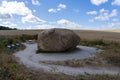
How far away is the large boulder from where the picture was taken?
59.5 feet

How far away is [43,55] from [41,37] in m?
1.96

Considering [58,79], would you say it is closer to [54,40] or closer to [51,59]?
[51,59]

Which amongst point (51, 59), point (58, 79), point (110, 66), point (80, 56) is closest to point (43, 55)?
point (51, 59)

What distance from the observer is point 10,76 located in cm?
952

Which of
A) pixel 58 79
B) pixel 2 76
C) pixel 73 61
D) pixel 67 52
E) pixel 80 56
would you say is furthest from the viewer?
pixel 67 52

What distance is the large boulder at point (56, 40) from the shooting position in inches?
714

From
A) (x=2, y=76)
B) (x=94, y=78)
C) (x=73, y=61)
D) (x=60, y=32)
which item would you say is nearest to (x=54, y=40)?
(x=60, y=32)

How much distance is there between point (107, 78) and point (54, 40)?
8.09m

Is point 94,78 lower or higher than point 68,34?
lower

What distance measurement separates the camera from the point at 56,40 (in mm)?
18125

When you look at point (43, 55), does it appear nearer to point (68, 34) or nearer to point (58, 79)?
point (68, 34)

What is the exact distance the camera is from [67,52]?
60.2 ft

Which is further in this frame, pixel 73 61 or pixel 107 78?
pixel 73 61

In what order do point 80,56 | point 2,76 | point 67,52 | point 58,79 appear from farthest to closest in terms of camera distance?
point 67,52 → point 80,56 → point 58,79 → point 2,76
